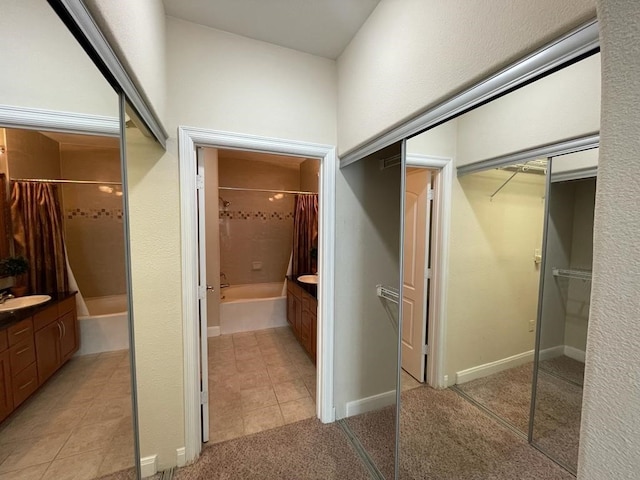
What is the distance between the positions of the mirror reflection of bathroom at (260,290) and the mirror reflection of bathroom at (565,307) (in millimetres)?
1658

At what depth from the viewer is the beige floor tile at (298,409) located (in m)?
2.07

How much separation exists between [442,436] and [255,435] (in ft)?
4.33

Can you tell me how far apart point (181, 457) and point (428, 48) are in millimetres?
2595

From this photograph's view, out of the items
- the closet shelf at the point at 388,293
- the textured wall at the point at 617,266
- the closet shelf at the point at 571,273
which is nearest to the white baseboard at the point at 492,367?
the closet shelf at the point at 571,273

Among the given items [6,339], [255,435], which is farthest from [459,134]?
[255,435]

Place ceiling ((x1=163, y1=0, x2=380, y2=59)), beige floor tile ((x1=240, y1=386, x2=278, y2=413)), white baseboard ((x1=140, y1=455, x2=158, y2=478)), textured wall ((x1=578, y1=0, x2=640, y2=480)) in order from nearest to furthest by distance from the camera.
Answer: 1. textured wall ((x1=578, y1=0, x2=640, y2=480))
2. ceiling ((x1=163, y1=0, x2=380, y2=59))
3. white baseboard ((x1=140, y1=455, x2=158, y2=478))
4. beige floor tile ((x1=240, y1=386, x2=278, y2=413))

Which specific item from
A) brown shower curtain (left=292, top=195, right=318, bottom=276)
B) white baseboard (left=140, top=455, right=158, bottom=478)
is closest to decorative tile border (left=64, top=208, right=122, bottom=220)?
white baseboard (left=140, top=455, right=158, bottom=478)

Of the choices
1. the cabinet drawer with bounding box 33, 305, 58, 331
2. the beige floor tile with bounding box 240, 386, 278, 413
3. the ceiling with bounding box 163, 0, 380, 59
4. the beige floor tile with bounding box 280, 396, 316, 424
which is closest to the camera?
the cabinet drawer with bounding box 33, 305, 58, 331

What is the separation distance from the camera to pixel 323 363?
77.5 inches

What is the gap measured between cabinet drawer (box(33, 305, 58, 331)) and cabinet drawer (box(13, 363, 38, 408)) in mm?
103

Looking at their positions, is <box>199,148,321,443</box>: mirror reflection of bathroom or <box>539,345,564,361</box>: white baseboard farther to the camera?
<box>199,148,321,443</box>: mirror reflection of bathroom

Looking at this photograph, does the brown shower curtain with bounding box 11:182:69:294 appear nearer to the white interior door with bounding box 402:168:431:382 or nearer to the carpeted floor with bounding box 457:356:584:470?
the white interior door with bounding box 402:168:431:382

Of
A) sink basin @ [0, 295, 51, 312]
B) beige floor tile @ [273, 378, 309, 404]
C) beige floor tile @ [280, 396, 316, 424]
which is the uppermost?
sink basin @ [0, 295, 51, 312]

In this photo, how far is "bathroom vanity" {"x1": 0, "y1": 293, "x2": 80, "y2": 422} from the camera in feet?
1.85
